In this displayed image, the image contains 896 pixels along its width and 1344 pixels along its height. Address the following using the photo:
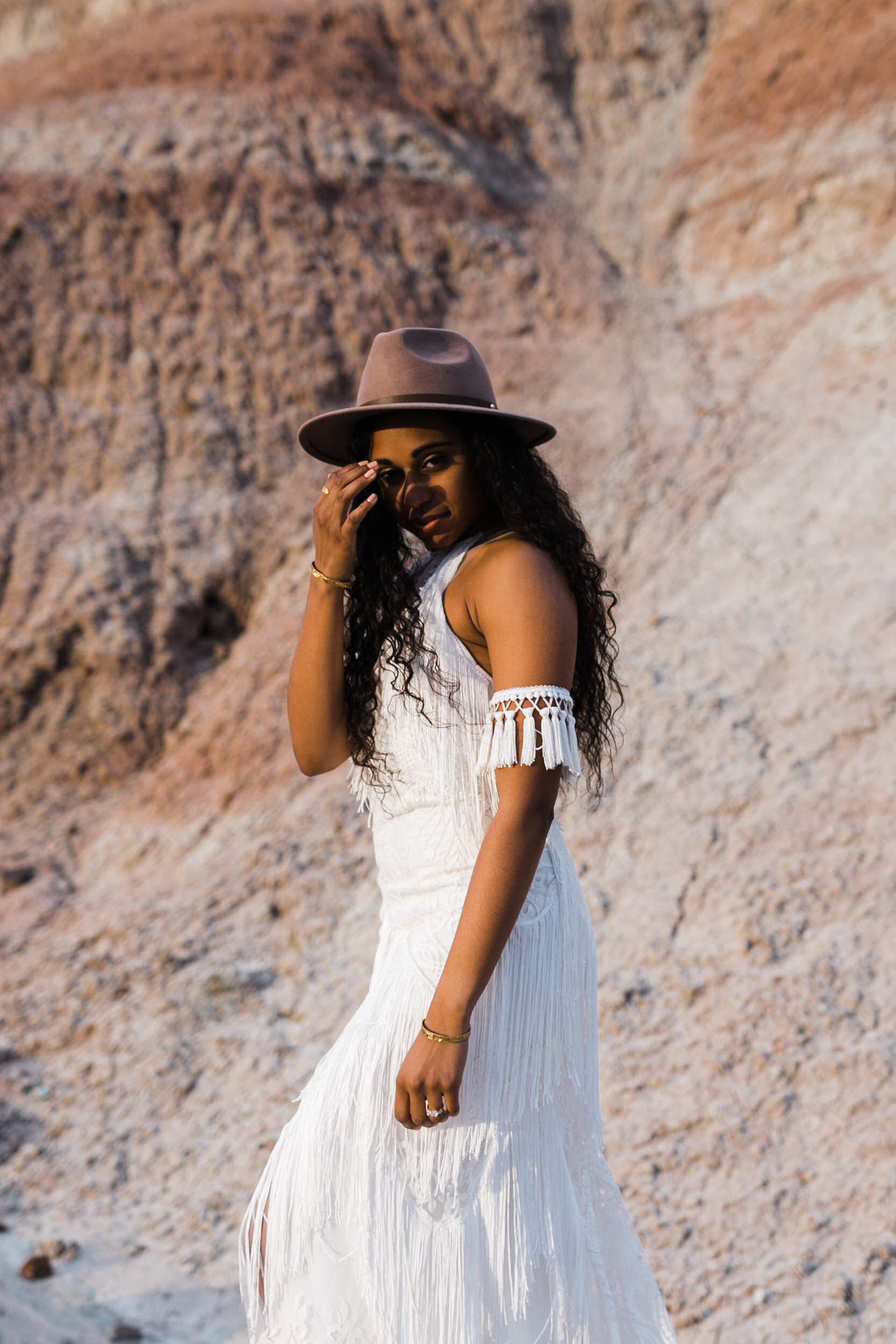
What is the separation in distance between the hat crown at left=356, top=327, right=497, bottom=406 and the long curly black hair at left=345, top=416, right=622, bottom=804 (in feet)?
0.19

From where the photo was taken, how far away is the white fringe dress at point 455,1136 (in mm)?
1605

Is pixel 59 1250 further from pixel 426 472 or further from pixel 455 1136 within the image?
pixel 426 472

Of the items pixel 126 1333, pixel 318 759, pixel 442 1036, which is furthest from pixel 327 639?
pixel 126 1333

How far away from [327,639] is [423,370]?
0.49m

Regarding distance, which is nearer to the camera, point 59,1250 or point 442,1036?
point 442,1036

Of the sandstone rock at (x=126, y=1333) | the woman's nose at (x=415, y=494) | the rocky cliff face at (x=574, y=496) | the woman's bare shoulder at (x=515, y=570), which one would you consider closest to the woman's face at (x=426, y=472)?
the woman's nose at (x=415, y=494)

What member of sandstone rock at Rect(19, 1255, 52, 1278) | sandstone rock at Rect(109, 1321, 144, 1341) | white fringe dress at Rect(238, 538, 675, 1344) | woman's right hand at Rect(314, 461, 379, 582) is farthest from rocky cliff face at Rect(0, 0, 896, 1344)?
woman's right hand at Rect(314, 461, 379, 582)

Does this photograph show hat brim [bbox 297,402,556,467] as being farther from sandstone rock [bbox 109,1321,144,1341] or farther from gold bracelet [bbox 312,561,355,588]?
sandstone rock [bbox 109,1321,144,1341]

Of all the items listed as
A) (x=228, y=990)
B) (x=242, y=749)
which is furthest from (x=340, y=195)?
(x=228, y=990)

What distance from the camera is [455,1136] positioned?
64.0 inches

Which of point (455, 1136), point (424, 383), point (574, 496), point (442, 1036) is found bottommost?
point (455, 1136)

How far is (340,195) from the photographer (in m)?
10.2

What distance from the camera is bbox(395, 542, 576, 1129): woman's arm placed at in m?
1.57

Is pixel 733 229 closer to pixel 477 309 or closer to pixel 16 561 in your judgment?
pixel 477 309
